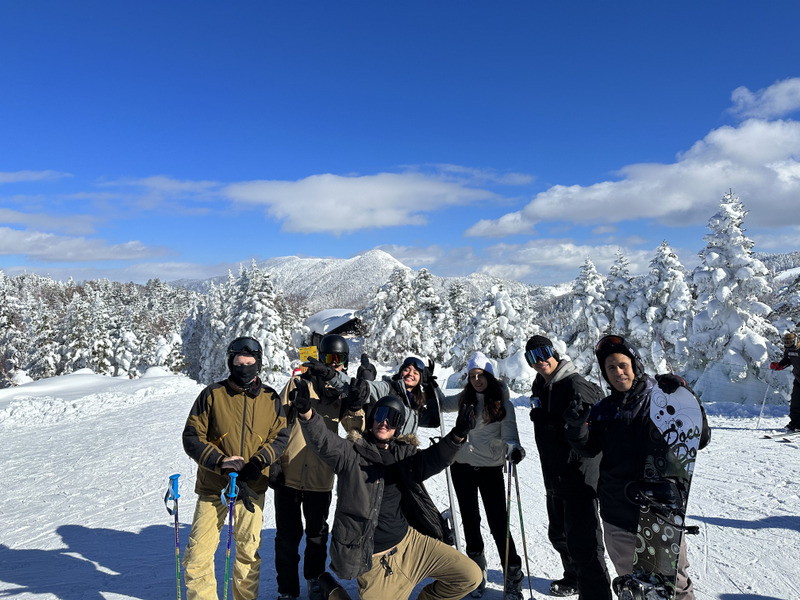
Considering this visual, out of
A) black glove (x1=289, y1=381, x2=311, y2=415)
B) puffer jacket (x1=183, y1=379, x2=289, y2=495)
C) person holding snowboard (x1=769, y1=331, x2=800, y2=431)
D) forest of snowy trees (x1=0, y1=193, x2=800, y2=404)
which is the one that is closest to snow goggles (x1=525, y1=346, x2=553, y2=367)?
black glove (x1=289, y1=381, x2=311, y2=415)

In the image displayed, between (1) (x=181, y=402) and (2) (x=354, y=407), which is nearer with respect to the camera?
(2) (x=354, y=407)

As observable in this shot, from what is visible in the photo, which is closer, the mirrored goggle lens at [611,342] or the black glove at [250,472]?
the mirrored goggle lens at [611,342]

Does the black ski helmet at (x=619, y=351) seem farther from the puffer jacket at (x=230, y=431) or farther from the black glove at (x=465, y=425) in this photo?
the puffer jacket at (x=230, y=431)

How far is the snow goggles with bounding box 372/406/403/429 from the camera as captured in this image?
346cm

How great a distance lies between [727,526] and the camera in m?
5.83

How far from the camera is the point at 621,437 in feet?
11.3

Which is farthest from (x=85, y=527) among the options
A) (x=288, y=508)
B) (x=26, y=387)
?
(x=26, y=387)

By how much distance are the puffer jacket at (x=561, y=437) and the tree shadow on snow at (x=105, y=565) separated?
3.07m

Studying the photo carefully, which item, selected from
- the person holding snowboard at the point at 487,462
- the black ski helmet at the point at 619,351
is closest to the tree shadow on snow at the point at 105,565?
the person holding snowboard at the point at 487,462

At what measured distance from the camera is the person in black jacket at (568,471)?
373 cm

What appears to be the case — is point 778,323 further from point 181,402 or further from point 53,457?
point 53,457

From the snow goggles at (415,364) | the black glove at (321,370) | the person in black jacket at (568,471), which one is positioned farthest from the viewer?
the snow goggles at (415,364)

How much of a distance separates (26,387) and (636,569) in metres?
24.0

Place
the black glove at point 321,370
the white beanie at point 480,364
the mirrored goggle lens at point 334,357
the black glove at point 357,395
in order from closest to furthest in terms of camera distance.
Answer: the black glove at point 357,395
the black glove at point 321,370
the white beanie at point 480,364
the mirrored goggle lens at point 334,357
